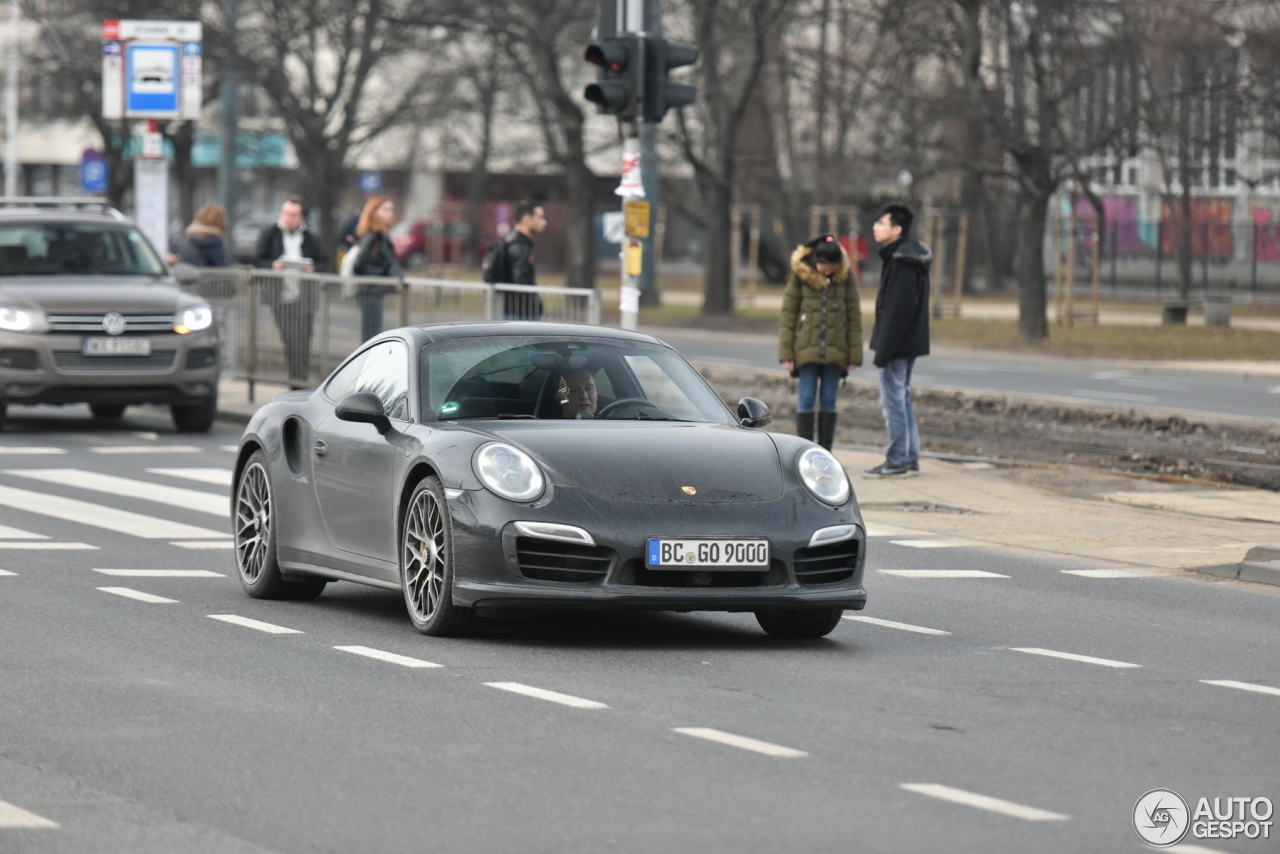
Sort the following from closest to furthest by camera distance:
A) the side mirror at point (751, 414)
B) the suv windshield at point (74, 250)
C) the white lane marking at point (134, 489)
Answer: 1. the side mirror at point (751, 414)
2. the white lane marking at point (134, 489)
3. the suv windshield at point (74, 250)

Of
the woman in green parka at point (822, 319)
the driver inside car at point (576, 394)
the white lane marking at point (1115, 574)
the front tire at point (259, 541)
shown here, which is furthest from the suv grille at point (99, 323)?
the driver inside car at point (576, 394)

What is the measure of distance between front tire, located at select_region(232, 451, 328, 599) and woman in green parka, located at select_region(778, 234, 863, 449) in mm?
6090

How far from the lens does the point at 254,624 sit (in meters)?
9.66

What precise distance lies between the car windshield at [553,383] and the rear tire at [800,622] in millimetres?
905

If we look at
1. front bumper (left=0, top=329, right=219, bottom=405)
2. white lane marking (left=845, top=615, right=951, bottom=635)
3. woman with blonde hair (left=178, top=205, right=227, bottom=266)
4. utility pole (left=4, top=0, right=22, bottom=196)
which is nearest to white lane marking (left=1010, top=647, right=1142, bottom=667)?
white lane marking (left=845, top=615, right=951, bottom=635)

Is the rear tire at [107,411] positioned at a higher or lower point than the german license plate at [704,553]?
lower

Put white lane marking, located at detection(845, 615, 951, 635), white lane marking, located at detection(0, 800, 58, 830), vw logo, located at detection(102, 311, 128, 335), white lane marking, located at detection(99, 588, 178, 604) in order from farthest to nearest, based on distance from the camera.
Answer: vw logo, located at detection(102, 311, 128, 335) < white lane marking, located at detection(99, 588, 178, 604) < white lane marking, located at detection(845, 615, 951, 635) < white lane marking, located at detection(0, 800, 58, 830)

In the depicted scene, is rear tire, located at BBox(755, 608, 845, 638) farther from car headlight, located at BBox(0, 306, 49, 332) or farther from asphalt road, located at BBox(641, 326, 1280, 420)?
asphalt road, located at BBox(641, 326, 1280, 420)

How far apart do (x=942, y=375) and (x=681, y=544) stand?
72.4 feet

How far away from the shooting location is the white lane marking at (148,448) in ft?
60.2

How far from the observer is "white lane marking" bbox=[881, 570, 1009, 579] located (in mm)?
11688

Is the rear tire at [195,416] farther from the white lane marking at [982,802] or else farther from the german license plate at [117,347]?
the white lane marking at [982,802]

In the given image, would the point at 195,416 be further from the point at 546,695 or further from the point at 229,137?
the point at 229,137

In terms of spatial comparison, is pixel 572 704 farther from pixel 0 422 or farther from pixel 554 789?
pixel 0 422
